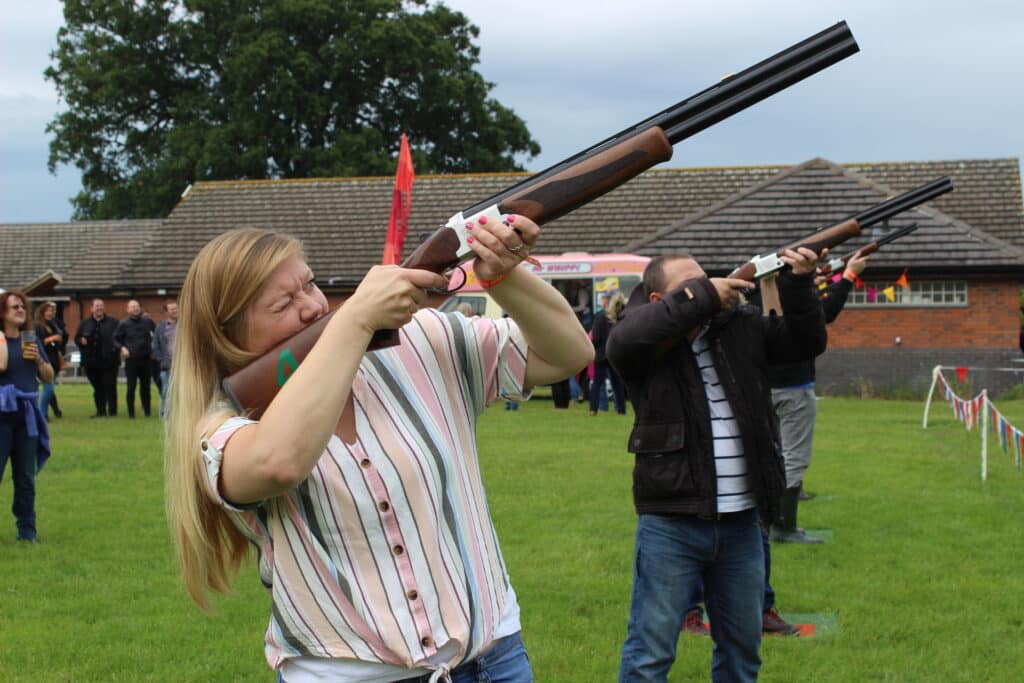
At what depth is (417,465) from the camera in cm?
251

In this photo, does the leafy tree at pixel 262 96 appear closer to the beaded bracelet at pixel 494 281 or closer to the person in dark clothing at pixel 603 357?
the person in dark clothing at pixel 603 357

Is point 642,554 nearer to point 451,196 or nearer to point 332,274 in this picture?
point 332,274

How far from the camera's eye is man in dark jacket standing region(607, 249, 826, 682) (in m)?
4.46

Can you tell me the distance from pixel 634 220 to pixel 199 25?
29522mm

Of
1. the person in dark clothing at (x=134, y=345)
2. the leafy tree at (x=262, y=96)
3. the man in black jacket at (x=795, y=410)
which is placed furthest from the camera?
→ the leafy tree at (x=262, y=96)

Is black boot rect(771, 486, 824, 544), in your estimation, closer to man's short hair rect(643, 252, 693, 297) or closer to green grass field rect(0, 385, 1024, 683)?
green grass field rect(0, 385, 1024, 683)

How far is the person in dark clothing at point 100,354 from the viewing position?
65.1ft

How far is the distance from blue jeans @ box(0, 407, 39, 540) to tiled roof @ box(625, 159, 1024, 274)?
18275mm

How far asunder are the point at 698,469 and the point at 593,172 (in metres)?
1.61

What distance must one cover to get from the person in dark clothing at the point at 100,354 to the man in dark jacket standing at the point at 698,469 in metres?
17.0

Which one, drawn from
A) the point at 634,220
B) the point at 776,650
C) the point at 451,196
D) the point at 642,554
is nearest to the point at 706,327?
the point at 642,554

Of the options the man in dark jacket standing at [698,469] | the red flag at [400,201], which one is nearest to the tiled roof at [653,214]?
the red flag at [400,201]

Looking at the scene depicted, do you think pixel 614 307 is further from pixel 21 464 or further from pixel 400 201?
pixel 400 201

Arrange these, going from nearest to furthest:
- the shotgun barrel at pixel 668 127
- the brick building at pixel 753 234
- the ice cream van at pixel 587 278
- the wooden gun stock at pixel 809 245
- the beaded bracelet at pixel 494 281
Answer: the beaded bracelet at pixel 494 281 < the shotgun barrel at pixel 668 127 < the wooden gun stock at pixel 809 245 < the ice cream van at pixel 587 278 < the brick building at pixel 753 234
